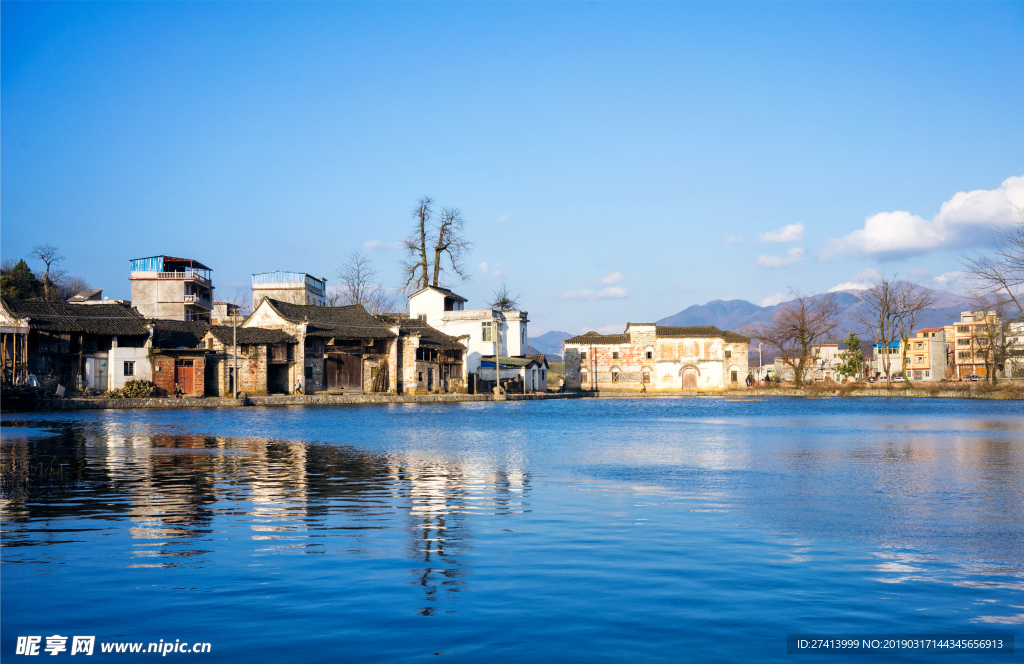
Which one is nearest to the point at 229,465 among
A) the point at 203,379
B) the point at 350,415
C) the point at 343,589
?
the point at 343,589

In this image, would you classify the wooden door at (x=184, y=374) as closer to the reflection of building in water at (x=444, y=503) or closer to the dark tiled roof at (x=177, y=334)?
the dark tiled roof at (x=177, y=334)

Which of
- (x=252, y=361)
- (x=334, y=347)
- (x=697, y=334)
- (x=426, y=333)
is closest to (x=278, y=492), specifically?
(x=252, y=361)

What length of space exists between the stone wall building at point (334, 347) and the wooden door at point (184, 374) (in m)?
6.26

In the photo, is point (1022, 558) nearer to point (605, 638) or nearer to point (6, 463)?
point (605, 638)

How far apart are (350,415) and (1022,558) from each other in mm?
33176

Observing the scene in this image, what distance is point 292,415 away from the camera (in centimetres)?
3809

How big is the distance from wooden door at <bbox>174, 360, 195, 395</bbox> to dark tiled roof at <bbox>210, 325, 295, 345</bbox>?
2700mm

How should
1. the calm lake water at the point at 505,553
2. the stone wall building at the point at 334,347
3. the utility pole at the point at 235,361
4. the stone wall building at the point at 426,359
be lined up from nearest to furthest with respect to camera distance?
the calm lake water at the point at 505,553 < the utility pole at the point at 235,361 < the stone wall building at the point at 334,347 < the stone wall building at the point at 426,359

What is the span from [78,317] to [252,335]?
10.7m

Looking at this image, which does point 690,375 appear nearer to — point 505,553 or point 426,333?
point 426,333

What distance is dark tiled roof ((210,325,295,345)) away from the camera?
4966 cm

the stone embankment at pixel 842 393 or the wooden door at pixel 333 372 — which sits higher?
the wooden door at pixel 333 372

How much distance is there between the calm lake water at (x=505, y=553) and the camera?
5.54 meters

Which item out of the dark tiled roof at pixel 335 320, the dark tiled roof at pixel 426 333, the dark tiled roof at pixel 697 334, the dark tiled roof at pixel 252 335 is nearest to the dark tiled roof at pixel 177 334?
the dark tiled roof at pixel 252 335
